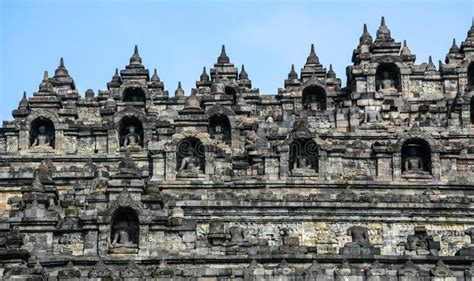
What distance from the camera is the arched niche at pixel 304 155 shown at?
68.2 m

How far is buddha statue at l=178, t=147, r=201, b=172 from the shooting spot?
6888cm

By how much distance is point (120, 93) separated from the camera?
82.2 metres

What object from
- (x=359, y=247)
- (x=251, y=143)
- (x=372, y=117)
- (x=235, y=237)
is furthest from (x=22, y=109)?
(x=359, y=247)

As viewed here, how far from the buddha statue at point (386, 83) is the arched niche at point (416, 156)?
35.1 ft

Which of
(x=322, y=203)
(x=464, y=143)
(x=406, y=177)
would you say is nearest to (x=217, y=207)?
(x=322, y=203)

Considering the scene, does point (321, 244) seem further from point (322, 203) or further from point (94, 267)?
point (94, 267)

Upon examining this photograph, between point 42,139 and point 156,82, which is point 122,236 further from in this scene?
point 156,82

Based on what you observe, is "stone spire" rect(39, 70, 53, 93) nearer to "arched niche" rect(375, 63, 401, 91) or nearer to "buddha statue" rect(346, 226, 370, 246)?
"arched niche" rect(375, 63, 401, 91)

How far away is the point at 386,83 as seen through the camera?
79750mm

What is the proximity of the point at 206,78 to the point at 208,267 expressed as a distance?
30118 mm

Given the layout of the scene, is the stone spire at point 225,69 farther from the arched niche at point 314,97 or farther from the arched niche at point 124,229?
the arched niche at point 124,229

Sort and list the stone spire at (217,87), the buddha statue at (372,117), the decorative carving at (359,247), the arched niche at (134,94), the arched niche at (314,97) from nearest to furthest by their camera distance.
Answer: the decorative carving at (359,247) → the buddha statue at (372,117) → the stone spire at (217,87) → the arched niche at (314,97) → the arched niche at (134,94)

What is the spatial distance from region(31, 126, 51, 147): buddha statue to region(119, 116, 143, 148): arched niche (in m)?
3.96

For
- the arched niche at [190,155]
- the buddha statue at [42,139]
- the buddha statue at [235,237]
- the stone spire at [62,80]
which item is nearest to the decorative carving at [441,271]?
the buddha statue at [235,237]
